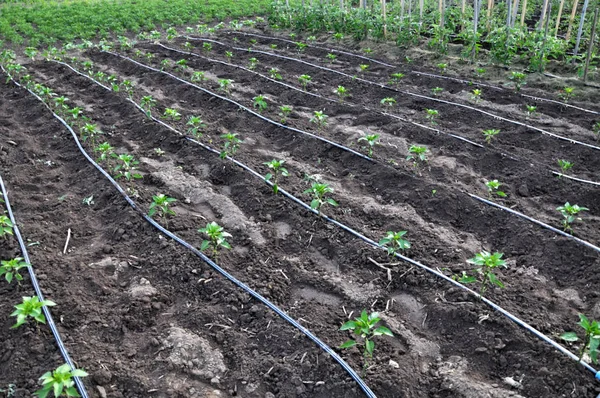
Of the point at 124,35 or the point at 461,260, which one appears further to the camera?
the point at 124,35

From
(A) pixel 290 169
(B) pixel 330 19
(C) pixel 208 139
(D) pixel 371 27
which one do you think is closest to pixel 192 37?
(B) pixel 330 19

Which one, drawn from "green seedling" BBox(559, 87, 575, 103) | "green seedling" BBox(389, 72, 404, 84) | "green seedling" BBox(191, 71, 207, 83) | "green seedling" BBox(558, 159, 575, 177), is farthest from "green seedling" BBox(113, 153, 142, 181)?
"green seedling" BBox(559, 87, 575, 103)

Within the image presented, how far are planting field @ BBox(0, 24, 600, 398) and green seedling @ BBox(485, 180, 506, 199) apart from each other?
0.04 m

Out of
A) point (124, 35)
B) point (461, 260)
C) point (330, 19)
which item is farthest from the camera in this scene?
point (124, 35)

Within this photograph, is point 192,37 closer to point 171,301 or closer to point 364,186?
point 364,186

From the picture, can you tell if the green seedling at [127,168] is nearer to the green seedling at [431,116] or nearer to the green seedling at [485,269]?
the green seedling at [485,269]

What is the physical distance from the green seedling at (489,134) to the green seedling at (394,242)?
243cm

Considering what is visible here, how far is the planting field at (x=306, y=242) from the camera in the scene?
3.29m

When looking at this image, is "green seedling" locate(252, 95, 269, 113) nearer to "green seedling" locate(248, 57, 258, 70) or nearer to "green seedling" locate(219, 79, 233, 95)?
"green seedling" locate(219, 79, 233, 95)

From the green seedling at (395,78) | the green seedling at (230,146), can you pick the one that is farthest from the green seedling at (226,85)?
the green seedling at (395,78)

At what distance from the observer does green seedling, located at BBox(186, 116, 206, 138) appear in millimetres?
6243

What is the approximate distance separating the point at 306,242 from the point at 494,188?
2122mm

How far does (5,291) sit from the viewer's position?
12.9ft

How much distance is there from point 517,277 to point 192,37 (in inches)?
438
